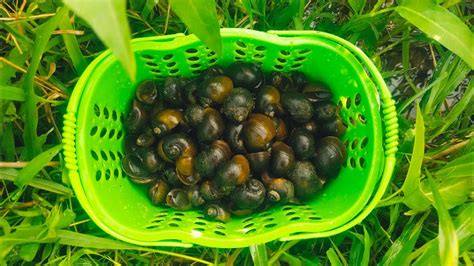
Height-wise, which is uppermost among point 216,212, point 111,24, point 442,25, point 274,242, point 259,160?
point 111,24

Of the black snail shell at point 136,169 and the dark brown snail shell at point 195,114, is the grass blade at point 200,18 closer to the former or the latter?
the dark brown snail shell at point 195,114

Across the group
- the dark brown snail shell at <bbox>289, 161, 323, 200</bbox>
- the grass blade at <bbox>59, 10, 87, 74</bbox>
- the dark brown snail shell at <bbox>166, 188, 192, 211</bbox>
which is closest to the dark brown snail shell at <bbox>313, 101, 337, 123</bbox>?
the dark brown snail shell at <bbox>289, 161, 323, 200</bbox>

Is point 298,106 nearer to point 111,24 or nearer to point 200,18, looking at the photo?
point 200,18

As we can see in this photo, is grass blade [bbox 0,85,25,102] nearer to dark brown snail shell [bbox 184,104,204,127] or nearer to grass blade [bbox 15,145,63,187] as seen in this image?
grass blade [bbox 15,145,63,187]

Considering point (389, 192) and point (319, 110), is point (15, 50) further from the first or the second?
point (389, 192)

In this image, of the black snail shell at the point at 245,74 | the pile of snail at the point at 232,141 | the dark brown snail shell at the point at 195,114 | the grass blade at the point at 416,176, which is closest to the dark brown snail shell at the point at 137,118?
the pile of snail at the point at 232,141

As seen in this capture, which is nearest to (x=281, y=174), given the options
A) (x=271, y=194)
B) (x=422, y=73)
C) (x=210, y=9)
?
(x=271, y=194)

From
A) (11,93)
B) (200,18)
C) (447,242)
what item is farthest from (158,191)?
(447,242)
